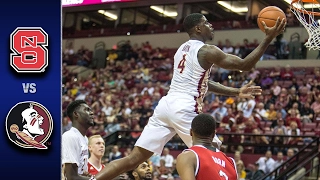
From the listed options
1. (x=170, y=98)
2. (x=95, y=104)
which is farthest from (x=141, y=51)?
(x=170, y=98)

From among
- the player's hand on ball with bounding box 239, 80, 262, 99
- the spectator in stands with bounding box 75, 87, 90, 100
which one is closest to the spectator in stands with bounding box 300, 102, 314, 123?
the spectator in stands with bounding box 75, 87, 90, 100

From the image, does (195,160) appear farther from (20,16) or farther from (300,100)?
(300,100)

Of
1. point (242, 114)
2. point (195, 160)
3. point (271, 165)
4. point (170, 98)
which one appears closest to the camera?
point (195, 160)

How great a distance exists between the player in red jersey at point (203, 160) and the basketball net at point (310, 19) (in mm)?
3788

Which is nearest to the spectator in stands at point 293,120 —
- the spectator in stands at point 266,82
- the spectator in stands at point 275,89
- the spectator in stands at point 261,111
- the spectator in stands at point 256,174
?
the spectator in stands at point 261,111

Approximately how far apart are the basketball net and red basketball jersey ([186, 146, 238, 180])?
383 cm

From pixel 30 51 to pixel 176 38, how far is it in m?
20.2

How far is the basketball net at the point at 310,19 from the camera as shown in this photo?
8422 millimetres

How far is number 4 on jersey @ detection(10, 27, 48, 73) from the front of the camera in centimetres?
427

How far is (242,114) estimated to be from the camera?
15.9 m

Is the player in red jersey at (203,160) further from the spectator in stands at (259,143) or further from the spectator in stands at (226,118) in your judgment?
the spectator in stands at (226,118)

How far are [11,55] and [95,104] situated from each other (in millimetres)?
15627

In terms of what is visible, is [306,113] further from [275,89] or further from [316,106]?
[275,89]

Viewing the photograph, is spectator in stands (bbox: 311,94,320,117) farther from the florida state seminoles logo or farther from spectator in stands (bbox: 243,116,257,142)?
the florida state seminoles logo
